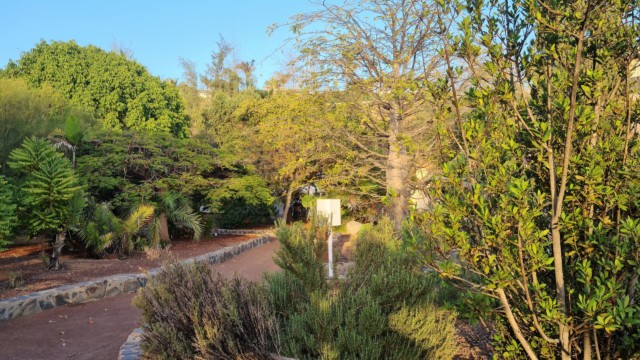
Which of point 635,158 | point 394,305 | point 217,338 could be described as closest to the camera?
point 635,158

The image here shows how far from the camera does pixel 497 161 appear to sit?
2.66 m

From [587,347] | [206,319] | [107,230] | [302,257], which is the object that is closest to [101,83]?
[107,230]

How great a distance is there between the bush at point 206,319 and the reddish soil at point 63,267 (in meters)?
0.91

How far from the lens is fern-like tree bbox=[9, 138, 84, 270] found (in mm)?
9481

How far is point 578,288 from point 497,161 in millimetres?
913

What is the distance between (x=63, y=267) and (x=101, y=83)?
17.7m

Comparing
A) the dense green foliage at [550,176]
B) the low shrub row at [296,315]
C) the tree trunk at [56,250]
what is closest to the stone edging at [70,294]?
the tree trunk at [56,250]

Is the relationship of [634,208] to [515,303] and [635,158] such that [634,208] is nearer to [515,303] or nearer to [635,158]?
[635,158]

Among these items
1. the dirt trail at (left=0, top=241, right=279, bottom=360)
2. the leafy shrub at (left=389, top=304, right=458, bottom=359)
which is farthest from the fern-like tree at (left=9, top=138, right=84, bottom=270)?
the leafy shrub at (left=389, top=304, right=458, bottom=359)

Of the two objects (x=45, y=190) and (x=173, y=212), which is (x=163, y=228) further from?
(x=45, y=190)

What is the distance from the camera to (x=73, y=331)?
6.77m

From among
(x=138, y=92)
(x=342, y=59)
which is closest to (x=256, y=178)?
(x=342, y=59)

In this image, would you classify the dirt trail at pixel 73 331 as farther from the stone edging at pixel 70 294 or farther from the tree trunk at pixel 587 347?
the tree trunk at pixel 587 347

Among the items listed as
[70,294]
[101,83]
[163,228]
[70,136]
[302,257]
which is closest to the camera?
[302,257]
